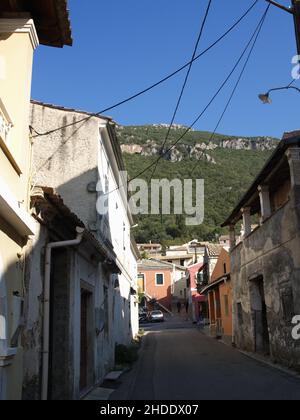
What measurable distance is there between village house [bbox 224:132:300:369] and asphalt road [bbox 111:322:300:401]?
3.47ft

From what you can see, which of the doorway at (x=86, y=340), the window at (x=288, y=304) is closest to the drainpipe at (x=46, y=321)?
the doorway at (x=86, y=340)

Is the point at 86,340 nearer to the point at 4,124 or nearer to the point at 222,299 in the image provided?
the point at 4,124

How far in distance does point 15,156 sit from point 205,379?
844 centimetres

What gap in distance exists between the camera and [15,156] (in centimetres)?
604

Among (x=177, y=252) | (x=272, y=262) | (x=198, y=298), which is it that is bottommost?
(x=198, y=298)

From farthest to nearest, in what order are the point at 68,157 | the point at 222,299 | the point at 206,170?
the point at 206,170 < the point at 222,299 < the point at 68,157

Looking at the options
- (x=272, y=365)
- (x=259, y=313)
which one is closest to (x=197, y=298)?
(x=259, y=313)

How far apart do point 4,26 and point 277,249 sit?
10.5m

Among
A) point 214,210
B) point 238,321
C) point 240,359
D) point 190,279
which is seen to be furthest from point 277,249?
point 214,210

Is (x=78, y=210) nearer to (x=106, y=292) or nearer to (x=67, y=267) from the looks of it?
(x=106, y=292)

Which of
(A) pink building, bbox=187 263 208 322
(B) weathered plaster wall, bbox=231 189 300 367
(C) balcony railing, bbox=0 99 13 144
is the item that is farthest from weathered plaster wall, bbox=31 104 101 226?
(A) pink building, bbox=187 263 208 322

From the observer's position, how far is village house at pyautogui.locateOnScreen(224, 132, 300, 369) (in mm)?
12484

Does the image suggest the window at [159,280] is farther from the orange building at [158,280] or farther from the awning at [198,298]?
the awning at [198,298]

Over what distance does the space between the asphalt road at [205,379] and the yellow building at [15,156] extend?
4796mm
